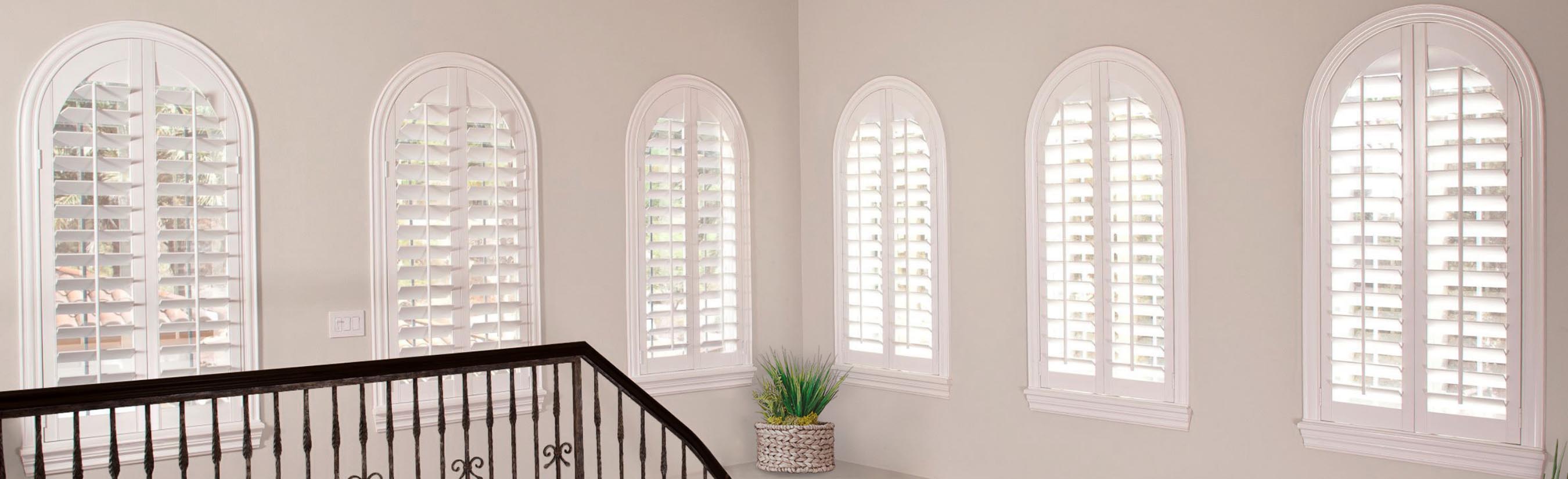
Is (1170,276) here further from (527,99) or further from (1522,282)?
(527,99)

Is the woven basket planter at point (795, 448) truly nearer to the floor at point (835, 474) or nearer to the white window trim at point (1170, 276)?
the floor at point (835, 474)

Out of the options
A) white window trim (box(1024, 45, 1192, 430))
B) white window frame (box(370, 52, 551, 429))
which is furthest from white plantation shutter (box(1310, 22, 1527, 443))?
white window frame (box(370, 52, 551, 429))

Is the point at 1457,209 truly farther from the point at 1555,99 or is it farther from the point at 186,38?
the point at 186,38

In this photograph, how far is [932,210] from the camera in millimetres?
4953

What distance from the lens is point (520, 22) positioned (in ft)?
15.1

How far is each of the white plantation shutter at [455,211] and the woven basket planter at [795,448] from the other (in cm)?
129

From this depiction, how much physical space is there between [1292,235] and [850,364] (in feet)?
7.48

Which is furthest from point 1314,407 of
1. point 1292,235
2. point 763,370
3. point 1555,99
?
point 763,370

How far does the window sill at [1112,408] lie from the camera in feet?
13.7

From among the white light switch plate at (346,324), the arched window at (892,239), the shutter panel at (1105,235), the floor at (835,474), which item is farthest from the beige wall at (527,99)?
the shutter panel at (1105,235)

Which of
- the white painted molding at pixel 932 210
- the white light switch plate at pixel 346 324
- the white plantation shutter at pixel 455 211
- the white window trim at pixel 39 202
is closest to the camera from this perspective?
the white window trim at pixel 39 202

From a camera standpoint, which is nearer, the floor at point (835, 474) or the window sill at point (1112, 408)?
the window sill at point (1112, 408)

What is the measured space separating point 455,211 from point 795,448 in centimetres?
198

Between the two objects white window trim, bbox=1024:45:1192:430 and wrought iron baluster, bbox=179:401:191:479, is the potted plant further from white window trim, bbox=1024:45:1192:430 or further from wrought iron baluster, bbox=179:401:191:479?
wrought iron baluster, bbox=179:401:191:479
